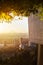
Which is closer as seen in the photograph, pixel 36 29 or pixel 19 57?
pixel 19 57

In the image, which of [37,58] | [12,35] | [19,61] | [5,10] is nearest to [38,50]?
[37,58]

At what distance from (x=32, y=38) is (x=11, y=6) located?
8765 millimetres

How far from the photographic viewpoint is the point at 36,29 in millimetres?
12656

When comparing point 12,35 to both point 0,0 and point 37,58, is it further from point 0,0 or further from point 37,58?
point 0,0

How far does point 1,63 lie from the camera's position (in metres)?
10.9

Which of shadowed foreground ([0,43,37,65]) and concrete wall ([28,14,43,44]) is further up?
concrete wall ([28,14,43,44])

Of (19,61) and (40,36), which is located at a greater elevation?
(40,36)

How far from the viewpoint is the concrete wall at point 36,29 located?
12.1 m

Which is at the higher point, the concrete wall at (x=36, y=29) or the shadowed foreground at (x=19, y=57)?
the concrete wall at (x=36, y=29)

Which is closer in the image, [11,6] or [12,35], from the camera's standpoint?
[11,6]

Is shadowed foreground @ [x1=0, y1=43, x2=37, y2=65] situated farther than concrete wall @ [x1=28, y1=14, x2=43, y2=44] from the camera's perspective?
No

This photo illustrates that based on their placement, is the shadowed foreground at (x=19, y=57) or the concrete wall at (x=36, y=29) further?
the concrete wall at (x=36, y=29)

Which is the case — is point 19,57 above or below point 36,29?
below

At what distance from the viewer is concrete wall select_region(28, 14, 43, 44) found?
477 inches
